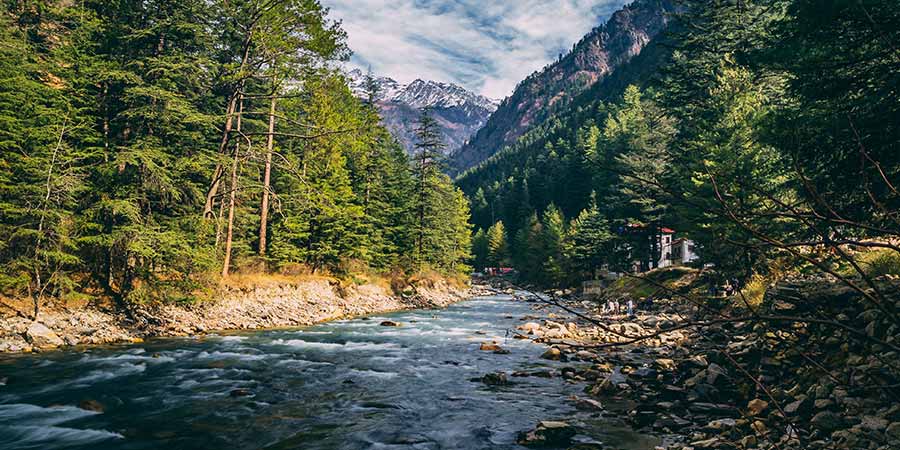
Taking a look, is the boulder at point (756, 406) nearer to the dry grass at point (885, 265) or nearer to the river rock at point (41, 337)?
the dry grass at point (885, 265)

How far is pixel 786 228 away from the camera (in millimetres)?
16422

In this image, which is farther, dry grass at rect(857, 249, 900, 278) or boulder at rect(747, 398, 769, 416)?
dry grass at rect(857, 249, 900, 278)

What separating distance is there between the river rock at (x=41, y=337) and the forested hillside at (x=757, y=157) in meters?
18.5

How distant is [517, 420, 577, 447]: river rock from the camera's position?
28.3ft

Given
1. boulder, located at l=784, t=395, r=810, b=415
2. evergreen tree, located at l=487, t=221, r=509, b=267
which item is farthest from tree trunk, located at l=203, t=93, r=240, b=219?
evergreen tree, located at l=487, t=221, r=509, b=267

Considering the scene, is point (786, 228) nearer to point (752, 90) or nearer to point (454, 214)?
point (752, 90)

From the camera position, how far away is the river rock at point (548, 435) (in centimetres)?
863

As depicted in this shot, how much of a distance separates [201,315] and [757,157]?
27.1m

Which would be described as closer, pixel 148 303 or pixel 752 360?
pixel 752 360

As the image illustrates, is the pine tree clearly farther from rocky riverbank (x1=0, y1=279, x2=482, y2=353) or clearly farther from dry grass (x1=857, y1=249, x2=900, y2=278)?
dry grass (x1=857, y1=249, x2=900, y2=278)

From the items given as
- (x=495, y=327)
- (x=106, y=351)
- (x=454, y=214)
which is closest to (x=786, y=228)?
(x=495, y=327)

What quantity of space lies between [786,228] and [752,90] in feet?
66.6

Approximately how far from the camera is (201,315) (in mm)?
21500

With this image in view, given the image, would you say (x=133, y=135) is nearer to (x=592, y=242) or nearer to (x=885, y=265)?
(x=885, y=265)
